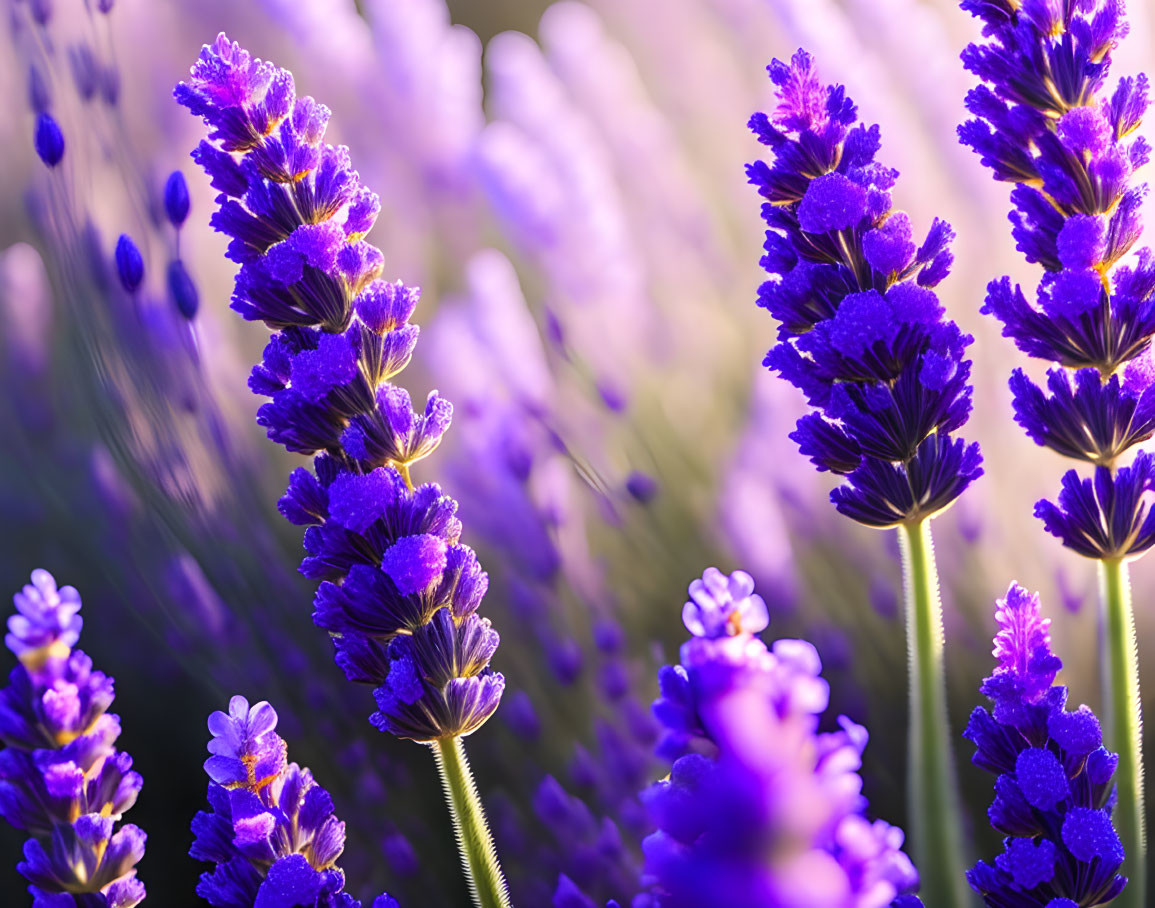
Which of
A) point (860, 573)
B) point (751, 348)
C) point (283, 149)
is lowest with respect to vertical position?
point (860, 573)

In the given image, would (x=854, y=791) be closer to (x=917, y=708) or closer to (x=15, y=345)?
(x=917, y=708)

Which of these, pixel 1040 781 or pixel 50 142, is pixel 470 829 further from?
pixel 50 142

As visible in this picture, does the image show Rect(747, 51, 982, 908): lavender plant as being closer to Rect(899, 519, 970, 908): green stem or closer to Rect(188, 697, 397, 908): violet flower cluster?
Rect(899, 519, 970, 908): green stem

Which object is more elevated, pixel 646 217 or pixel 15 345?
pixel 15 345

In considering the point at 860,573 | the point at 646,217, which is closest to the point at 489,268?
the point at 646,217

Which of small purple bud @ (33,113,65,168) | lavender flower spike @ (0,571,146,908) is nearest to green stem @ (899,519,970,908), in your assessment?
lavender flower spike @ (0,571,146,908)

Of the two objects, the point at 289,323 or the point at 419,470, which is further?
the point at 419,470

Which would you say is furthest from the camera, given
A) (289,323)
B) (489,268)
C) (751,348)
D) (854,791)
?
(751,348)
